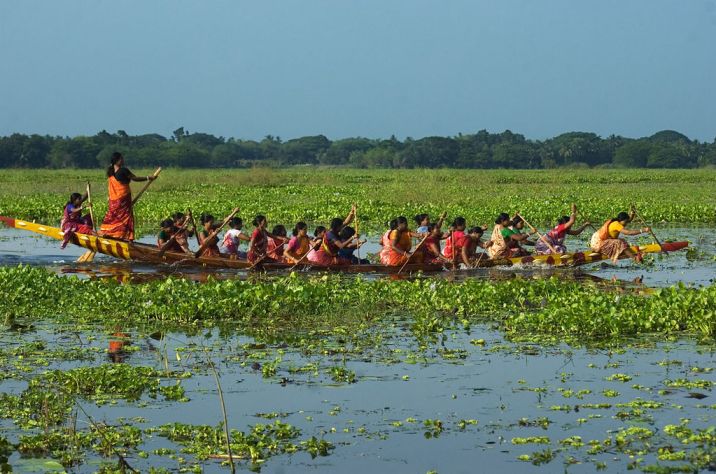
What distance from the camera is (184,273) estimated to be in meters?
17.7

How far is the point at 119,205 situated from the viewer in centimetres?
1869

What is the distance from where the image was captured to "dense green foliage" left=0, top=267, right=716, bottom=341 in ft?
40.1

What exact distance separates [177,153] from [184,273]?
7505 cm

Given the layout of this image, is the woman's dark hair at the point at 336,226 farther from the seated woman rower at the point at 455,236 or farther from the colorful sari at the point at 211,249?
the colorful sari at the point at 211,249

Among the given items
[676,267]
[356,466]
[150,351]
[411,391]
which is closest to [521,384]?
[411,391]

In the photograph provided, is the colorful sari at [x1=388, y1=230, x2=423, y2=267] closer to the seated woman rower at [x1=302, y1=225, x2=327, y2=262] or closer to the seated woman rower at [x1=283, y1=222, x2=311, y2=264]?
the seated woman rower at [x1=302, y1=225, x2=327, y2=262]

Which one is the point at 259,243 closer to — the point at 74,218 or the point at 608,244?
the point at 74,218

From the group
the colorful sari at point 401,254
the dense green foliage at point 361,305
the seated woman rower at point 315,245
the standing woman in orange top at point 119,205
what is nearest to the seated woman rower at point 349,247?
the seated woman rower at point 315,245

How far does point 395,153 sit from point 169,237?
279 ft

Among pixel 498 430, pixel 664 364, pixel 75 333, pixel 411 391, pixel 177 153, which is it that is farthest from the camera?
pixel 177 153

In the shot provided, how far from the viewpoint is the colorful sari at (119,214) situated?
732 inches

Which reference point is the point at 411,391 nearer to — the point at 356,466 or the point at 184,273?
the point at 356,466

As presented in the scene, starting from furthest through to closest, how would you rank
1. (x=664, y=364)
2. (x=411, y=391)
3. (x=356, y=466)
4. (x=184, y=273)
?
(x=184, y=273), (x=664, y=364), (x=411, y=391), (x=356, y=466)

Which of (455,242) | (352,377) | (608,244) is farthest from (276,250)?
(352,377)
